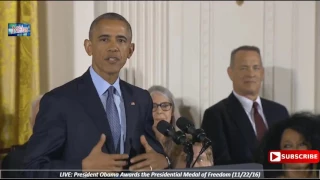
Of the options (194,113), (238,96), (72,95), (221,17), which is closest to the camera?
(72,95)

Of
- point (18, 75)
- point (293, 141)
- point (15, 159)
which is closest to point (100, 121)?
point (15, 159)

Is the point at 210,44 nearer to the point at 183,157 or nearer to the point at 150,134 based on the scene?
the point at 183,157

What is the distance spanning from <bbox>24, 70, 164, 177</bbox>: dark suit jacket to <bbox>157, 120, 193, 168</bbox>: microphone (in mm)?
61

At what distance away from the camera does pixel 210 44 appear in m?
3.22

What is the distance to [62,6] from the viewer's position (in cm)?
301

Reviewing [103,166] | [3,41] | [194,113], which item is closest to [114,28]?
[103,166]

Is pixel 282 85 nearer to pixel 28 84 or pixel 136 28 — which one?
pixel 136 28

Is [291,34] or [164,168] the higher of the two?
[291,34]

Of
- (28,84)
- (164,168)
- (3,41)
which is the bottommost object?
(164,168)

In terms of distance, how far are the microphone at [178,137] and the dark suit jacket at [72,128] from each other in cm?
6

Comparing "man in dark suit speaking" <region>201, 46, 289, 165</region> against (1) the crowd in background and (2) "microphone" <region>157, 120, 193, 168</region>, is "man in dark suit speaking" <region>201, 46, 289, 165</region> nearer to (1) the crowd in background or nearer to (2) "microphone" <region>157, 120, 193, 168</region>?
(1) the crowd in background

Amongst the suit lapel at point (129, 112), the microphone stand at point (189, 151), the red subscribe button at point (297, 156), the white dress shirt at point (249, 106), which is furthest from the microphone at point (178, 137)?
the white dress shirt at point (249, 106)

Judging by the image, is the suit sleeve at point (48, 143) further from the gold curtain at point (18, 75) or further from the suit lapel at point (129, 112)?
the gold curtain at point (18, 75)

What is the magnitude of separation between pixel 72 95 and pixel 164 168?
0.35 m
